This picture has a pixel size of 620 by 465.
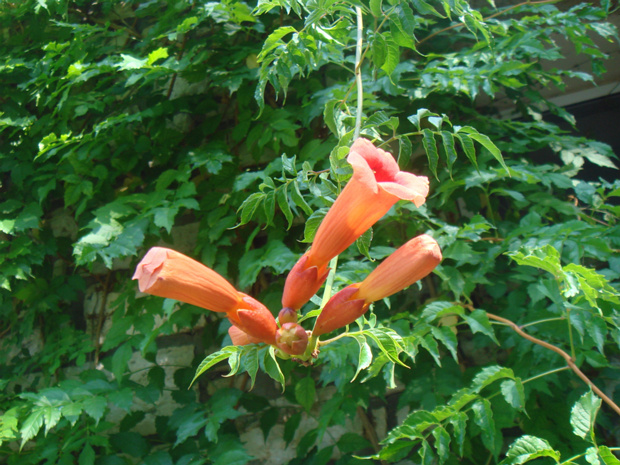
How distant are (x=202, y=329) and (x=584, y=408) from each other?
178 centimetres

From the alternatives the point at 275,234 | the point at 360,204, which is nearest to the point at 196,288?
the point at 360,204

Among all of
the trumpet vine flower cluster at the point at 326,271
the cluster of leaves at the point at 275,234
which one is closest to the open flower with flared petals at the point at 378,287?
the trumpet vine flower cluster at the point at 326,271

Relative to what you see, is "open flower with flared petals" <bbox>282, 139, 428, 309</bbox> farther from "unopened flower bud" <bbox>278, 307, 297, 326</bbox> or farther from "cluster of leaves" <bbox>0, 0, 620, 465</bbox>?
"cluster of leaves" <bbox>0, 0, 620, 465</bbox>

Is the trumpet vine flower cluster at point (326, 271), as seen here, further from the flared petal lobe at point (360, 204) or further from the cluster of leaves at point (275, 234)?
the cluster of leaves at point (275, 234)

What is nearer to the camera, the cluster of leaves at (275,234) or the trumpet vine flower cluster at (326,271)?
the trumpet vine flower cluster at (326,271)

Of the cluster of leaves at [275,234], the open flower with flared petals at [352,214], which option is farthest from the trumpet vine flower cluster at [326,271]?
the cluster of leaves at [275,234]

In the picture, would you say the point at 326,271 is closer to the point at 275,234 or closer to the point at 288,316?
the point at 288,316

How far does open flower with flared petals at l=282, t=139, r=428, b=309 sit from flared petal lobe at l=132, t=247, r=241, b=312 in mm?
91

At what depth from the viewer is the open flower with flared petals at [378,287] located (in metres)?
0.68

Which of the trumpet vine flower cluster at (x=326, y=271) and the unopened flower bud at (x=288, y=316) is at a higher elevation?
the trumpet vine flower cluster at (x=326, y=271)

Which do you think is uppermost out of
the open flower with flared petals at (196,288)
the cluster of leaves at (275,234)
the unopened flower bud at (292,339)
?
the open flower with flared petals at (196,288)

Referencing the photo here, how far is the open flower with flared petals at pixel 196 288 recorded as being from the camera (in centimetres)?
64

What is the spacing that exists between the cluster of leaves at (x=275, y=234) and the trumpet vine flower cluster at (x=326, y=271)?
41cm

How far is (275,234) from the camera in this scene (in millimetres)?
2102
